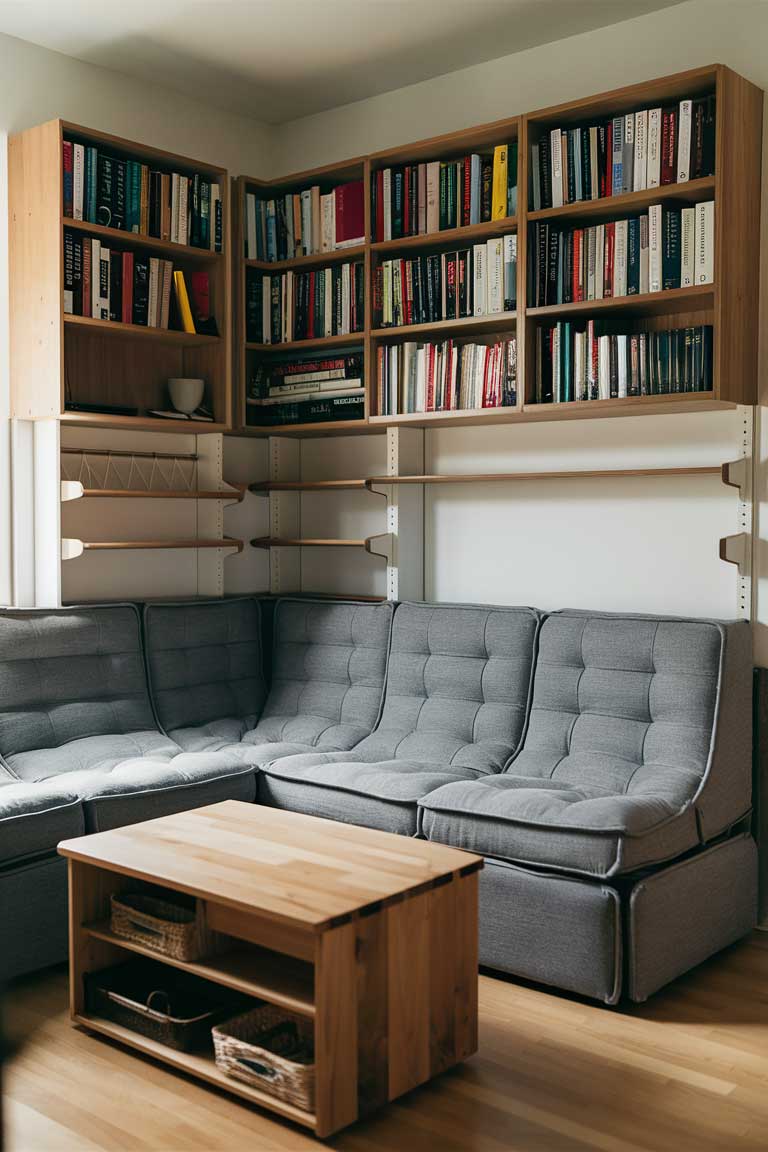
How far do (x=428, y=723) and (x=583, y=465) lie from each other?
102cm

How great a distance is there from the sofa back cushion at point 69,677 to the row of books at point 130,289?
102 cm

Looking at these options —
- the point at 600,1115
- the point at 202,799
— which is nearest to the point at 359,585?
the point at 202,799

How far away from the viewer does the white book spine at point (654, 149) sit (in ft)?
10.8

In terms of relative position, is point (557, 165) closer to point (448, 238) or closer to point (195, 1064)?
point (448, 238)

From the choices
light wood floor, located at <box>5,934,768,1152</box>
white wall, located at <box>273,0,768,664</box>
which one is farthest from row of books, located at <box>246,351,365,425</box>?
light wood floor, located at <box>5,934,768,1152</box>

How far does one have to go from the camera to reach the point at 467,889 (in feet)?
8.06

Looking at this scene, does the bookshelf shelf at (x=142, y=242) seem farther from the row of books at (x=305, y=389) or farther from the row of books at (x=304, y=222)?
the row of books at (x=305, y=389)

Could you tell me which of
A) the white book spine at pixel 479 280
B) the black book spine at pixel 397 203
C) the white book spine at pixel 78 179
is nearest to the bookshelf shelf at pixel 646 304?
the white book spine at pixel 479 280

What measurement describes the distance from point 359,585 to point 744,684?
1674 millimetres

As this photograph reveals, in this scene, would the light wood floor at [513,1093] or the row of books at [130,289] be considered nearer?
the light wood floor at [513,1093]

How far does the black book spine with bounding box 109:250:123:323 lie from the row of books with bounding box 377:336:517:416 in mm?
924

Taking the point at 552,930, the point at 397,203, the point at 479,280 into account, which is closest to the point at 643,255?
the point at 479,280

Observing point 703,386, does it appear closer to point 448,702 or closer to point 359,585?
point 448,702

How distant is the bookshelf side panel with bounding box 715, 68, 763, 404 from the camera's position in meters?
3.14
